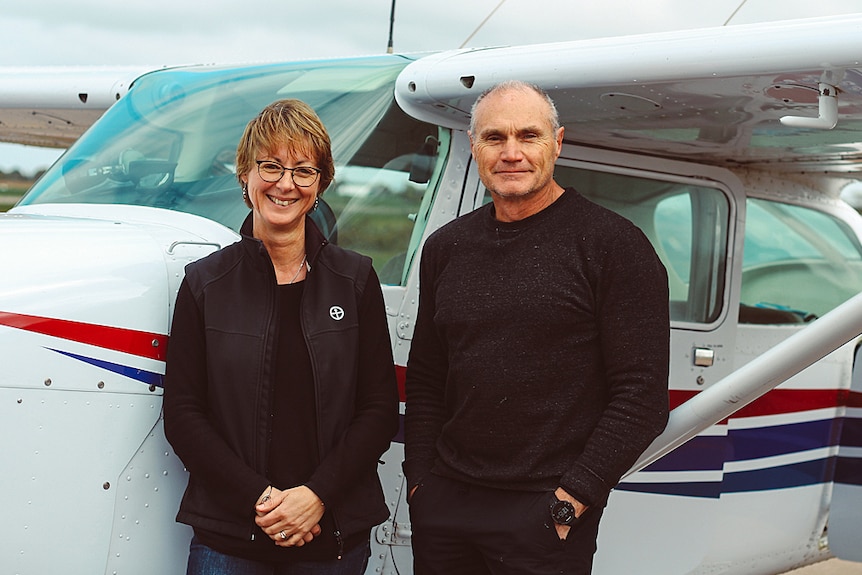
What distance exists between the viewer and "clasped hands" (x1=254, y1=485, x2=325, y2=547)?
2.42 m

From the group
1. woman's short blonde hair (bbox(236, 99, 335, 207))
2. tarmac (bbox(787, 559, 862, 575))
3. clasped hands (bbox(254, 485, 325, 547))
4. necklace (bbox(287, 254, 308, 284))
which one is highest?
woman's short blonde hair (bbox(236, 99, 335, 207))

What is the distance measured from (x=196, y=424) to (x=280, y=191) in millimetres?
597

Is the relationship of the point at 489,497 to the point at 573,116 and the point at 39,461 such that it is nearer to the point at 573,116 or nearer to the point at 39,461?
the point at 39,461

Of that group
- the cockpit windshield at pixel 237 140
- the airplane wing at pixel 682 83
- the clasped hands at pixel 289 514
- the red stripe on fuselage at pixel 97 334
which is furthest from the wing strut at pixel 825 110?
the red stripe on fuselage at pixel 97 334

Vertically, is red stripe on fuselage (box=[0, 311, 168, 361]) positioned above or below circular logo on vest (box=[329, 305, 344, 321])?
below

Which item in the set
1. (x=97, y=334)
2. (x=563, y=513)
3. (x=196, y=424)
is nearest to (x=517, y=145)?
(x=563, y=513)

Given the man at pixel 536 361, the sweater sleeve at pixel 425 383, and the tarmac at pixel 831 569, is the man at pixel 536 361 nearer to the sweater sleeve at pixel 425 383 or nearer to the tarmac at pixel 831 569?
the sweater sleeve at pixel 425 383

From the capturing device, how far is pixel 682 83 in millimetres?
2969

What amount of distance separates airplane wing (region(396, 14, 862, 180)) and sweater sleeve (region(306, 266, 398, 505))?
2.88 feet

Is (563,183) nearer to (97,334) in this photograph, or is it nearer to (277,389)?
(277,389)

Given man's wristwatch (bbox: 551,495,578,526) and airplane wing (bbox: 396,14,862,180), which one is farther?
airplane wing (bbox: 396,14,862,180)

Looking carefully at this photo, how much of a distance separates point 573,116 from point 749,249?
1.60m

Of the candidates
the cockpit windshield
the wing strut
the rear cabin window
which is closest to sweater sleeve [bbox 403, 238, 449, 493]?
the cockpit windshield

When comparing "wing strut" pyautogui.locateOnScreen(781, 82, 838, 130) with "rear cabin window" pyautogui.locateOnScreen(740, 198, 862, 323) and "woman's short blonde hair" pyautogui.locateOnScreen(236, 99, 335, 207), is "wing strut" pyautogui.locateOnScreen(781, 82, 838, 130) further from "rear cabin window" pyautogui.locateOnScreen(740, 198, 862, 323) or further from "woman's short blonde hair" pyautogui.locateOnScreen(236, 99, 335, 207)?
"rear cabin window" pyautogui.locateOnScreen(740, 198, 862, 323)
